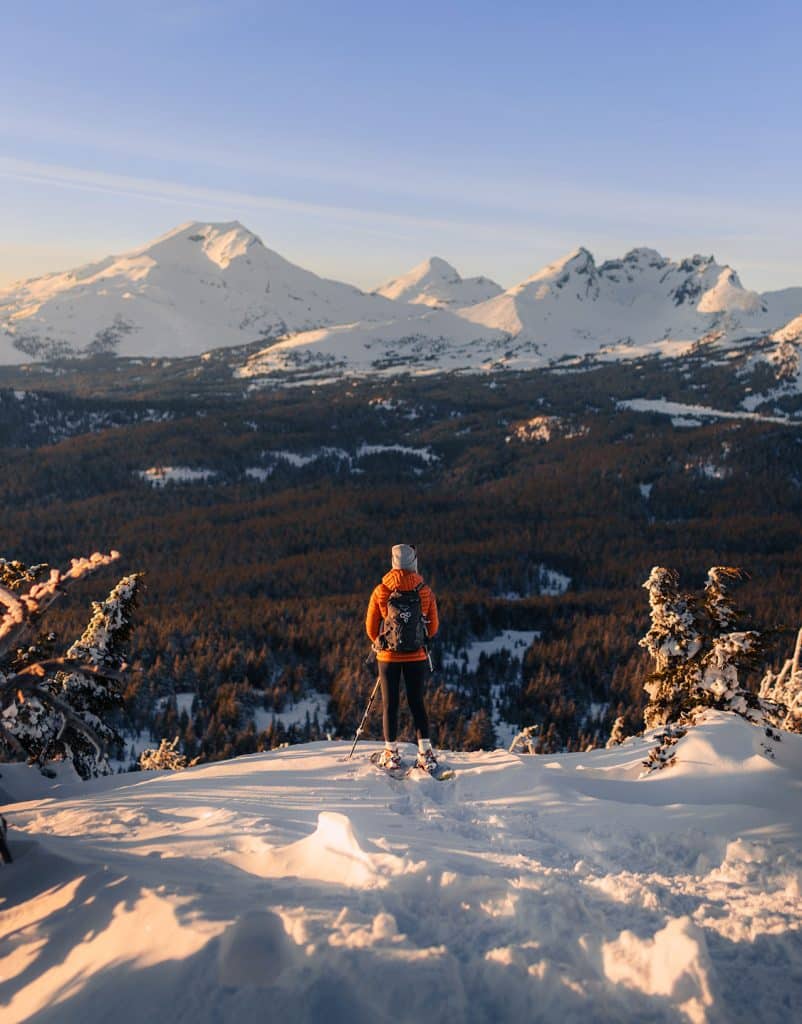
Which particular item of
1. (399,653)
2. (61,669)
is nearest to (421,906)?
(61,669)

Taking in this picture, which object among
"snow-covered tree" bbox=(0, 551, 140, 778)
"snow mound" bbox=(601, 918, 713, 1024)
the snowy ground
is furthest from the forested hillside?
"snow mound" bbox=(601, 918, 713, 1024)

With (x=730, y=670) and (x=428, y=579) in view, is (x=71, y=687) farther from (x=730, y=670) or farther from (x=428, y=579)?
(x=428, y=579)

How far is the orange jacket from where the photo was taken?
9945mm

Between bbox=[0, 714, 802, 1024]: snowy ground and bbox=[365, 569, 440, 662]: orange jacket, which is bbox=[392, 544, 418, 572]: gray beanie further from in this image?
bbox=[0, 714, 802, 1024]: snowy ground

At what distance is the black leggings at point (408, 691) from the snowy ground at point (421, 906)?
1095 millimetres

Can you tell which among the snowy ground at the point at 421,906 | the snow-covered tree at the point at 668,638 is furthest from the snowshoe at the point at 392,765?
the snow-covered tree at the point at 668,638

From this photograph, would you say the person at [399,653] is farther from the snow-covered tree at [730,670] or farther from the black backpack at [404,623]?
the snow-covered tree at [730,670]

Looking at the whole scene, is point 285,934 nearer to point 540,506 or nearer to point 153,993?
point 153,993

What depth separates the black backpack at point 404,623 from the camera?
32.1 ft

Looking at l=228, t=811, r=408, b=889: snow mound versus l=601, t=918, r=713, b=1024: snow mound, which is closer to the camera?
l=601, t=918, r=713, b=1024: snow mound

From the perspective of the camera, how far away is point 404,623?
9.79 m

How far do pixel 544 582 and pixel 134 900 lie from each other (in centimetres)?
13651

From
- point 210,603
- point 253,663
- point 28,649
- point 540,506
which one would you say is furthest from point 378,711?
point 540,506

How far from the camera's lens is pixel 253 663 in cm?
8625
